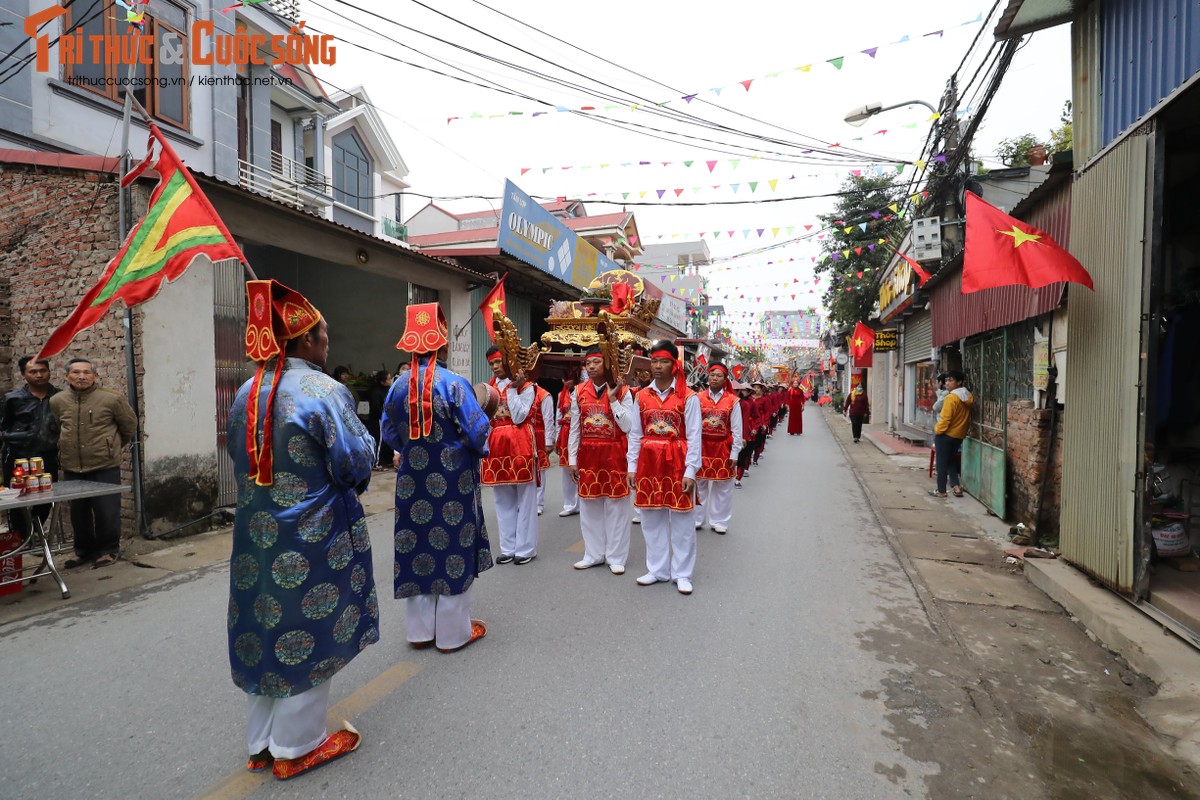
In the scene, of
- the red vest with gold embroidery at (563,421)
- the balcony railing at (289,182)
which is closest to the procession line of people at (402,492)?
the red vest with gold embroidery at (563,421)

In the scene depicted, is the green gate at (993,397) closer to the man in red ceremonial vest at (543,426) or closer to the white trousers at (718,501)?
the white trousers at (718,501)

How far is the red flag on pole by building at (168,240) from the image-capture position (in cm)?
409

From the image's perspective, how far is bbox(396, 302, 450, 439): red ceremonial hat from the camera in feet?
11.7

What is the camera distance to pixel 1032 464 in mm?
6219

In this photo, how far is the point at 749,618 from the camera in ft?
13.6

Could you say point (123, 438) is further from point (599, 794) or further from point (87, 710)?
point (599, 794)

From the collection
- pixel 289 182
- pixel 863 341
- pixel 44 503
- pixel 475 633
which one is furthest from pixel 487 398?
pixel 863 341

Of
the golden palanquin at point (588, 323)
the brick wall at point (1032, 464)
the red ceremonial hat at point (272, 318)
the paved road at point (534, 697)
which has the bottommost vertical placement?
the paved road at point (534, 697)

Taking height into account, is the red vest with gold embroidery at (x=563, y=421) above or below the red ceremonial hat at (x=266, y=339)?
below

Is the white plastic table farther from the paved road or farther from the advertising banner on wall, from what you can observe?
the advertising banner on wall

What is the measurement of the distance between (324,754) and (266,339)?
5.77ft

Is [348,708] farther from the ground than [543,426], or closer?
closer

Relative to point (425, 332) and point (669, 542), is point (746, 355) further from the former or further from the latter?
point (425, 332)

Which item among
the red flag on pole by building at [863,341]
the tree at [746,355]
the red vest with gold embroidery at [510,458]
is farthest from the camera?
the tree at [746,355]
